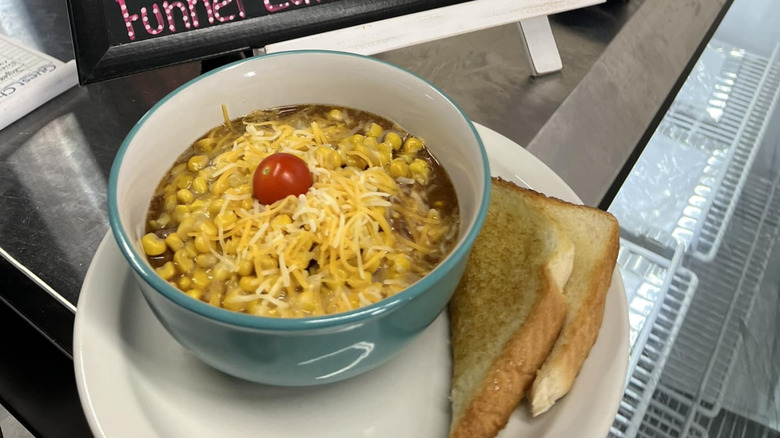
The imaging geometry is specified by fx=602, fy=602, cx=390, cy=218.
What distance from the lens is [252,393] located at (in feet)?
3.93

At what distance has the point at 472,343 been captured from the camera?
1271mm

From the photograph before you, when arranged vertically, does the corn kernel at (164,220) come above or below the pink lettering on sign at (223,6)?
below

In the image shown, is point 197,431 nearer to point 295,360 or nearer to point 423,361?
point 295,360

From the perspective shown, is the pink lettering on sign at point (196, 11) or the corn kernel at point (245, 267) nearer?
the corn kernel at point (245, 267)

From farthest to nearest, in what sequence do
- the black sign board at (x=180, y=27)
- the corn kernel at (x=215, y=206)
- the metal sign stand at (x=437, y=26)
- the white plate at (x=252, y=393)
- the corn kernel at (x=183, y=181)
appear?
the metal sign stand at (x=437, y=26) < the black sign board at (x=180, y=27) < the corn kernel at (x=183, y=181) < the corn kernel at (x=215, y=206) < the white plate at (x=252, y=393)

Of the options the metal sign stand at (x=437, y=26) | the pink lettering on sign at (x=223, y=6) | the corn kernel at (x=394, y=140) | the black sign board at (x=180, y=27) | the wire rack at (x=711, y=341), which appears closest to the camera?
the corn kernel at (x=394, y=140)

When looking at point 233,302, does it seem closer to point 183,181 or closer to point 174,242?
point 174,242

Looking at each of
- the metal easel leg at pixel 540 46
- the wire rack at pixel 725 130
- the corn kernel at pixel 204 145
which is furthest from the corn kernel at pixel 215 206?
the wire rack at pixel 725 130

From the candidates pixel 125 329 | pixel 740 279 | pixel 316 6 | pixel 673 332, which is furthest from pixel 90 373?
pixel 740 279

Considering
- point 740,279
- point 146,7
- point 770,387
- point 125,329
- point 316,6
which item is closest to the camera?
point 125,329

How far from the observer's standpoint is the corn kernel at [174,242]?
3.93 ft

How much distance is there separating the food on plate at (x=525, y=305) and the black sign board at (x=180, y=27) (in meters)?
0.73

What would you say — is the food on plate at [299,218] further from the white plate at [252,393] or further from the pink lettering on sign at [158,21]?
the pink lettering on sign at [158,21]

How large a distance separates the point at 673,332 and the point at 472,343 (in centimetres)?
120
